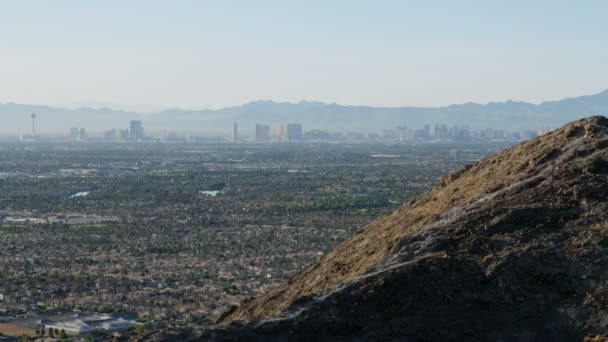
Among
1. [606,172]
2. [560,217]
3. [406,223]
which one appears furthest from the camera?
[406,223]

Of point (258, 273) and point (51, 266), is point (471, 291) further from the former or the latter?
point (51, 266)

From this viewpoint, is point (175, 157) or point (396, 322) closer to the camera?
point (396, 322)

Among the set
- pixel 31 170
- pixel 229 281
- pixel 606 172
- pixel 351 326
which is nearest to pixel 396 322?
pixel 351 326

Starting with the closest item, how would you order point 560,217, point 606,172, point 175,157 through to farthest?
point 560,217 < point 606,172 < point 175,157

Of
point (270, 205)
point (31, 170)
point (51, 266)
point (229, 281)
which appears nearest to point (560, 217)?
point (229, 281)

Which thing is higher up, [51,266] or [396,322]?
[396,322]

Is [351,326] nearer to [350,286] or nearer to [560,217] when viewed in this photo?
[350,286]
